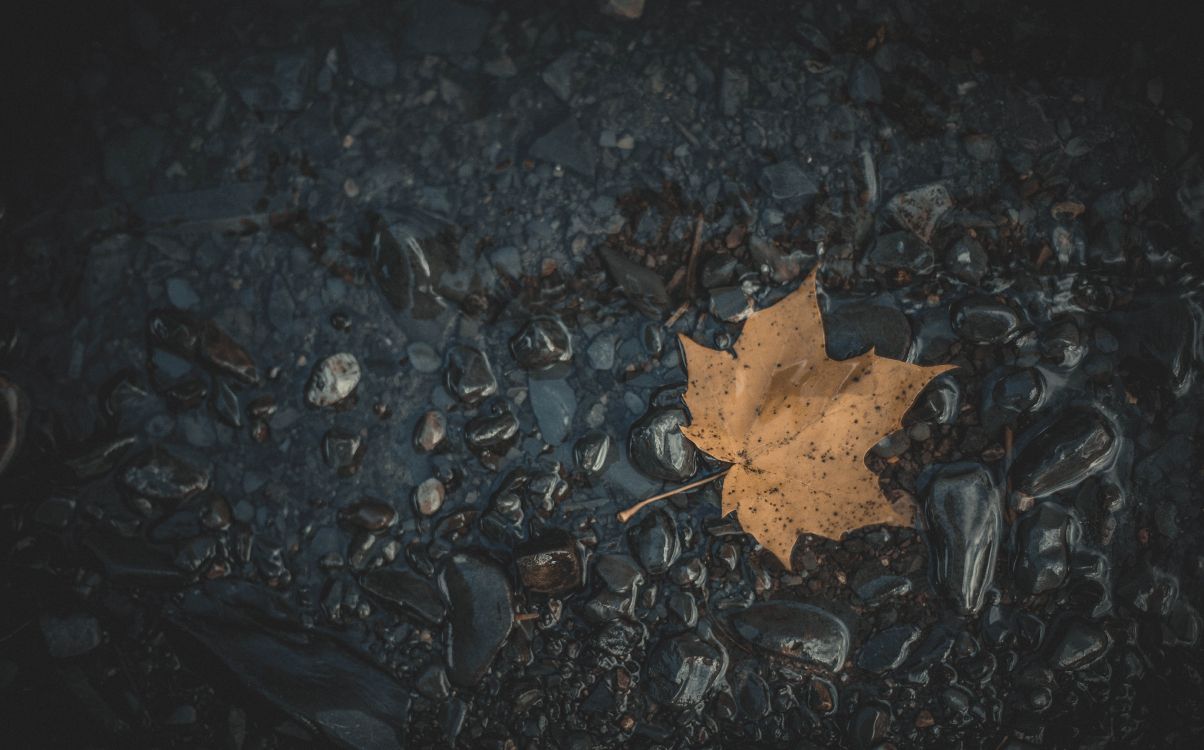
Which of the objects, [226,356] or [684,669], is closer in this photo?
[684,669]

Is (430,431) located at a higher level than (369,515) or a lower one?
higher

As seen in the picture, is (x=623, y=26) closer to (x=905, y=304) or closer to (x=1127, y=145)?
(x=905, y=304)

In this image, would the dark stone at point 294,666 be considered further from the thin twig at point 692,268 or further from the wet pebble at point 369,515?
the thin twig at point 692,268

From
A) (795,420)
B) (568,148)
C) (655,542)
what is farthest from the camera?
(568,148)

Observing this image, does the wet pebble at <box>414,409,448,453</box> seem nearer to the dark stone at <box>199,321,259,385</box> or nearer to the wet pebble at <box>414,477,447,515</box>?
the wet pebble at <box>414,477,447,515</box>

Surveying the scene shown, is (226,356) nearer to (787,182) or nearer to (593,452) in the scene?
(593,452)

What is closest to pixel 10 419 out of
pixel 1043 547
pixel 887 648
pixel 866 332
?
pixel 866 332

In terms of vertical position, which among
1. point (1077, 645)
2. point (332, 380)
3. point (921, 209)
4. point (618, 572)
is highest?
point (921, 209)

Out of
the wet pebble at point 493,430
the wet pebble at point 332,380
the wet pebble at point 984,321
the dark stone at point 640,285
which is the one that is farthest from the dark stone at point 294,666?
the wet pebble at point 984,321
